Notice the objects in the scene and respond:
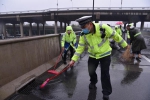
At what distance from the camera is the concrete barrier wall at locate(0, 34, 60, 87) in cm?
326

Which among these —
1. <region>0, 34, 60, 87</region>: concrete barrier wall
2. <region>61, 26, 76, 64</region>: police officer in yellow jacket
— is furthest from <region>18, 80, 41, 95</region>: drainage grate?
<region>61, 26, 76, 64</region>: police officer in yellow jacket

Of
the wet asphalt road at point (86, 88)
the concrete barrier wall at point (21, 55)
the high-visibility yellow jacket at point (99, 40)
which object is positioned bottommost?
the wet asphalt road at point (86, 88)

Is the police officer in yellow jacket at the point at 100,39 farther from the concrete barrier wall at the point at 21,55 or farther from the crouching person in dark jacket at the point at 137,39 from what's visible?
the crouching person in dark jacket at the point at 137,39

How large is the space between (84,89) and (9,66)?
1989 mm

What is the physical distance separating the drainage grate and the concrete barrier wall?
36 cm

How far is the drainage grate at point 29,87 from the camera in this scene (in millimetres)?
3403

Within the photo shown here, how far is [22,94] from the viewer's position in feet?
10.7

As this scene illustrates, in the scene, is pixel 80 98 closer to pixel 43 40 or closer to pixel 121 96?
pixel 121 96

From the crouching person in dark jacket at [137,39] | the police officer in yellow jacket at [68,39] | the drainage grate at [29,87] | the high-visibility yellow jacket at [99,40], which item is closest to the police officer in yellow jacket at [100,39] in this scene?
the high-visibility yellow jacket at [99,40]

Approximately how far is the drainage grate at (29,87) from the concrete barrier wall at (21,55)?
1.19ft

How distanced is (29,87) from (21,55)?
3.03 ft

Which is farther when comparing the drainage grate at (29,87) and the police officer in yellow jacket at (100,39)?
the drainage grate at (29,87)

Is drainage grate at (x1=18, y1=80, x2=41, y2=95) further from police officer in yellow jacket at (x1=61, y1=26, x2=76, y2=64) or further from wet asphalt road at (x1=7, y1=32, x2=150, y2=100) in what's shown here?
police officer in yellow jacket at (x1=61, y1=26, x2=76, y2=64)

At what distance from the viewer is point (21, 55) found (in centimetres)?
388
